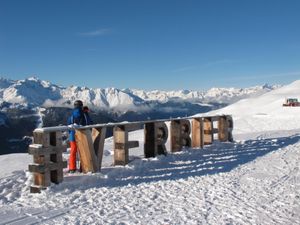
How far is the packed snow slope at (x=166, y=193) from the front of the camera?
7.53 m

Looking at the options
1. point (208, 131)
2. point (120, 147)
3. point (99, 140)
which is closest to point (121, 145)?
point (120, 147)

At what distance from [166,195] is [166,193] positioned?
180 mm

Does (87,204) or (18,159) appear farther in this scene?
(18,159)

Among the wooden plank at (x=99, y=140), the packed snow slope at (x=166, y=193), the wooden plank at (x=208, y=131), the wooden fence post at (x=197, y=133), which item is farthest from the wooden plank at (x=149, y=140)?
the wooden plank at (x=208, y=131)

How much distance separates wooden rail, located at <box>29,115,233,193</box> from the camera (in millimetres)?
9555

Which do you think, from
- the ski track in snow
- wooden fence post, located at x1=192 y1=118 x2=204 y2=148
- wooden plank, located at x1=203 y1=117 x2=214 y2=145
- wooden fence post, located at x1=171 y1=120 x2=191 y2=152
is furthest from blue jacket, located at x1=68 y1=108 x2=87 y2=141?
wooden plank, located at x1=203 y1=117 x2=214 y2=145

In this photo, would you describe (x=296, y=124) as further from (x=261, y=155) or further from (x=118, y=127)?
(x=118, y=127)

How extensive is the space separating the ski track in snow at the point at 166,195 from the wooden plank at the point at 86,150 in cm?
50

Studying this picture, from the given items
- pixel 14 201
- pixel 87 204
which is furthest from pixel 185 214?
pixel 14 201

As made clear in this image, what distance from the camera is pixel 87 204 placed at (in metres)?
8.40

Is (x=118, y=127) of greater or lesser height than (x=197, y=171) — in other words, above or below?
above

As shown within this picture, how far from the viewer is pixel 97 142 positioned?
467 inches

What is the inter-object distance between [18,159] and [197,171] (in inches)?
250

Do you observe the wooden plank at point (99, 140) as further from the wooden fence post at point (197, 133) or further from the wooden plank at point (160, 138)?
the wooden fence post at point (197, 133)
